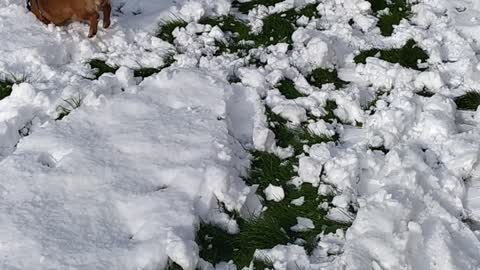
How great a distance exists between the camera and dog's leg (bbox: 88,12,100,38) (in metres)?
5.07

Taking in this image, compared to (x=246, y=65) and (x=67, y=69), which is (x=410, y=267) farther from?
(x=67, y=69)

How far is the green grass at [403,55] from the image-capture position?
4.86 m

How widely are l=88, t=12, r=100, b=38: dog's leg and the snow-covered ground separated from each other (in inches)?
2.7

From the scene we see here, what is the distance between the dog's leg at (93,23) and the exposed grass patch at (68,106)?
97cm

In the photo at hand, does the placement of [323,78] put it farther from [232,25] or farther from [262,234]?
[262,234]

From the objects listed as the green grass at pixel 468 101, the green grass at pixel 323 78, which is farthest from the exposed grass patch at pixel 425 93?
the green grass at pixel 323 78

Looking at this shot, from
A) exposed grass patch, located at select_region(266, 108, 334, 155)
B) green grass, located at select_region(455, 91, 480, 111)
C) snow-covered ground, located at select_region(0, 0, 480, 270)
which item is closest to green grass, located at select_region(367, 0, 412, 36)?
snow-covered ground, located at select_region(0, 0, 480, 270)

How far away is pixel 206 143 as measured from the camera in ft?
13.1

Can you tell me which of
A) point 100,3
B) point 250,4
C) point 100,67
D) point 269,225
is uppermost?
point 100,3

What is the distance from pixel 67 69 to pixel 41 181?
4.73ft

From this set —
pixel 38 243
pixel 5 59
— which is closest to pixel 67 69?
pixel 5 59

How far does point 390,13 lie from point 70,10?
2.65 metres

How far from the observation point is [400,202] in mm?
3393

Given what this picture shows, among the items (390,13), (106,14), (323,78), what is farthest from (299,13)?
(106,14)
